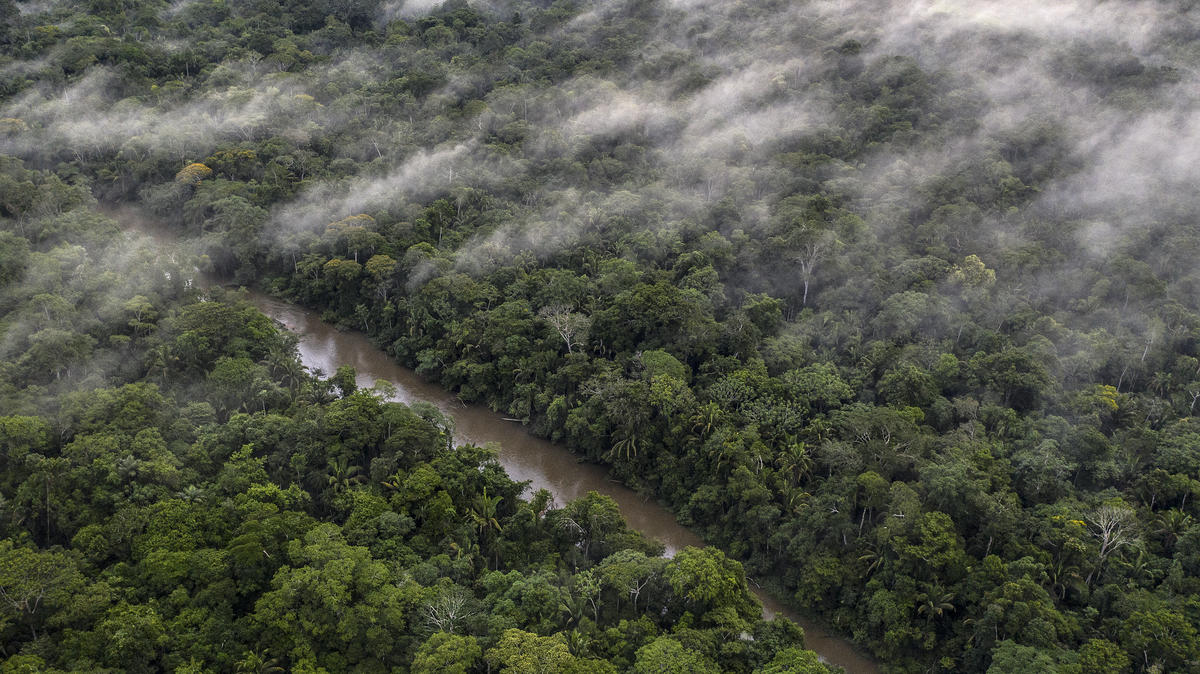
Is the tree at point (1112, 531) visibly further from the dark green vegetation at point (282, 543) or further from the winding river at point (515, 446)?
the dark green vegetation at point (282, 543)

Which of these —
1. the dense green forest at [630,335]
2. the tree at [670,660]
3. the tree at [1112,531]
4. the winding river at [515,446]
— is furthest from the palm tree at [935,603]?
the tree at [670,660]

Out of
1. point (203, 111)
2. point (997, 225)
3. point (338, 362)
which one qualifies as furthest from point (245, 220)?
point (997, 225)

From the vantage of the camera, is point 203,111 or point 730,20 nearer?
point 203,111

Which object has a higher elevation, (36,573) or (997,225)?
(36,573)

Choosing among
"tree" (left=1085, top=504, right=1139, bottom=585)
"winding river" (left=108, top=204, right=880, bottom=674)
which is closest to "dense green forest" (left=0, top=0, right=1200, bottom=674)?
"tree" (left=1085, top=504, right=1139, bottom=585)

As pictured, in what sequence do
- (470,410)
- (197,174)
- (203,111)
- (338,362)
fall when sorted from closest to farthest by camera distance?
(470,410) < (338,362) < (197,174) < (203,111)

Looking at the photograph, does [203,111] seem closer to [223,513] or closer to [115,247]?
[115,247]
